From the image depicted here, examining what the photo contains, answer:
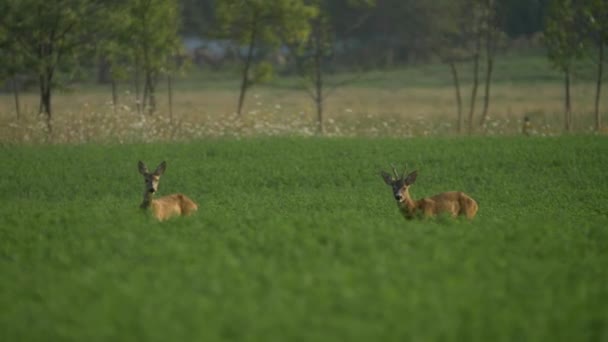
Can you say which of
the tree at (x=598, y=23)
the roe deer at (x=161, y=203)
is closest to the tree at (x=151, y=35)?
the tree at (x=598, y=23)

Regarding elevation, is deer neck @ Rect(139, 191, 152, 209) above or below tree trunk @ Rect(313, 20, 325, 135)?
below

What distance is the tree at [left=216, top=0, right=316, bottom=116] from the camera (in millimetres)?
33906

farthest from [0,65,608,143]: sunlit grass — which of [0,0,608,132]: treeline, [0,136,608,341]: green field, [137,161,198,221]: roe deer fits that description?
[137,161,198,221]: roe deer

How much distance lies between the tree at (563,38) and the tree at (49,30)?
15.8 m

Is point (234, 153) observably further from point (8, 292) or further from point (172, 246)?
point (8, 292)

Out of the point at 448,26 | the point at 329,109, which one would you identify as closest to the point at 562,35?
the point at 448,26

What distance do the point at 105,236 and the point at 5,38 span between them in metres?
20.2

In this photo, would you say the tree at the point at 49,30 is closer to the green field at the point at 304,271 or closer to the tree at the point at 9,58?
the tree at the point at 9,58

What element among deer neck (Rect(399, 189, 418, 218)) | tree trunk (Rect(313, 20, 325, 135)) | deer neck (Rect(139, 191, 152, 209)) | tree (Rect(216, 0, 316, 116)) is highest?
tree (Rect(216, 0, 316, 116))

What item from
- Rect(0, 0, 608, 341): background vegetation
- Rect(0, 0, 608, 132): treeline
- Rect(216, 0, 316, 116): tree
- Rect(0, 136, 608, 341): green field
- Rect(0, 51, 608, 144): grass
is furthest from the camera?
Rect(216, 0, 316, 116): tree

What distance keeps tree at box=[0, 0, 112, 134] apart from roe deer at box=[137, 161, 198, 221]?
1390 cm

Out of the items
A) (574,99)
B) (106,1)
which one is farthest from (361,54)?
(106,1)

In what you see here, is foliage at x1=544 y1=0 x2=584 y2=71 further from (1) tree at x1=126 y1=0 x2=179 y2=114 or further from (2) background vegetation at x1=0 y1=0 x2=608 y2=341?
(1) tree at x1=126 y1=0 x2=179 y2=114

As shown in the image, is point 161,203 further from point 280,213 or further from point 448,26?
point 448,26
